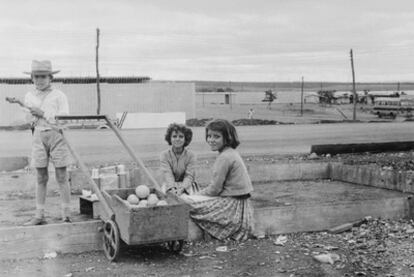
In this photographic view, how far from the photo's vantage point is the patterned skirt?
6762mm

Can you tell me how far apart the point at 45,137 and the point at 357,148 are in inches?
382

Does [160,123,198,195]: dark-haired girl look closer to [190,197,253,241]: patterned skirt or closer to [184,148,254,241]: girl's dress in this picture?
[184,148,254,241]: girl's dress

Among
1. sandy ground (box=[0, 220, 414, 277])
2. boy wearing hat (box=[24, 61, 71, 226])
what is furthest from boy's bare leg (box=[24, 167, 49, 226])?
sandy ground (box=[0, 220, 414, 277])

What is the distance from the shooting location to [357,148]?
14.7 metres

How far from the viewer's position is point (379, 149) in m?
14.9

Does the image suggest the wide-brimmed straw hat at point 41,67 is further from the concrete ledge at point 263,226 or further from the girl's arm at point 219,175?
the girl's arm at point 219,175

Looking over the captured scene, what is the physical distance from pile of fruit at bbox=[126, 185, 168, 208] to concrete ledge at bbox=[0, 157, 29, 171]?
588 cm

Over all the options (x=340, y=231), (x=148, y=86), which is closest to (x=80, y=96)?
(x=148, y=86)

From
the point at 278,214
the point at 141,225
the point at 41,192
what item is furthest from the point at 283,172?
the point at 141,225

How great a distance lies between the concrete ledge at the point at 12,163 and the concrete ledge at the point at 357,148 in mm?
6874

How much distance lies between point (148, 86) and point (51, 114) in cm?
3320

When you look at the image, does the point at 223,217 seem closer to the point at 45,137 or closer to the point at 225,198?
the point at 225,198

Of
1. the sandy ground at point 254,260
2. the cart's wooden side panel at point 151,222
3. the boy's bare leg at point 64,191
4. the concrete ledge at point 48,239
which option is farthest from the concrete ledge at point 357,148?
the concrete ledge at point 48,239

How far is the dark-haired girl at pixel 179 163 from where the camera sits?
7.18m
